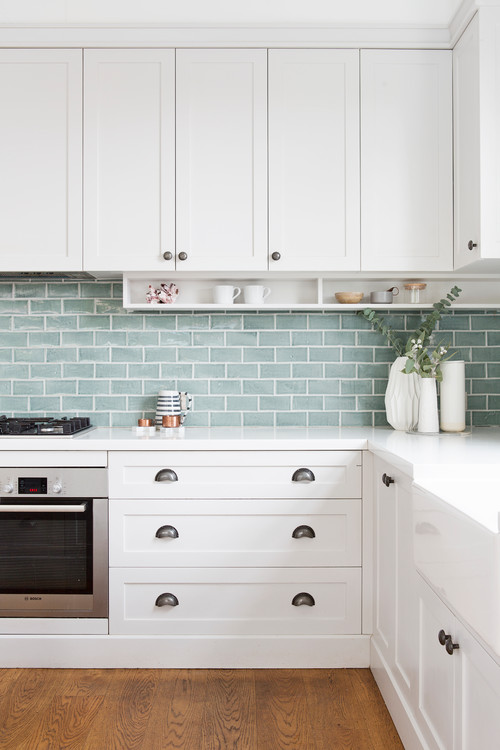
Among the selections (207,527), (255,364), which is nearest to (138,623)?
(207,527)

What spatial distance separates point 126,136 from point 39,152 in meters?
0.37

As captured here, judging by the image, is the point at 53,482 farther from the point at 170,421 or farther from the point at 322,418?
the point at 322,418

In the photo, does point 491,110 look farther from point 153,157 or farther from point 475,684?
point 475,684

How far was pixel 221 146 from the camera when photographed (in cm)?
248

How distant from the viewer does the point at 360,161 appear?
2.48 m

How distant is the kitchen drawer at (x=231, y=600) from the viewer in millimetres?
2326

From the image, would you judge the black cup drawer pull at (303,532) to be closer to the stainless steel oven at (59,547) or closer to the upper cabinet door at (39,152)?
the stainless steel oven at (59,547)

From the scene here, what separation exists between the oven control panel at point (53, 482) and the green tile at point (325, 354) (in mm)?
1116

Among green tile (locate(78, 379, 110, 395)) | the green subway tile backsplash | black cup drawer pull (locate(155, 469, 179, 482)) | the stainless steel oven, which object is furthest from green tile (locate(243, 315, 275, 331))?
the stainless steel oven

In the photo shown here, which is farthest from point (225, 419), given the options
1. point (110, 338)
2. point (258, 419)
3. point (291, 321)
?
point (110, 338)

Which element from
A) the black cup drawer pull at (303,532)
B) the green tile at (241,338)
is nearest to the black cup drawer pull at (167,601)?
the black cup drawer pull at (303,532)

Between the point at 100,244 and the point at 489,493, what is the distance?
1.79 metres

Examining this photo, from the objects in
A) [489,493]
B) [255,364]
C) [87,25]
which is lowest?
[489,493]

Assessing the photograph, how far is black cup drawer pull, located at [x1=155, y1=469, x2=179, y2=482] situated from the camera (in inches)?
90.5
